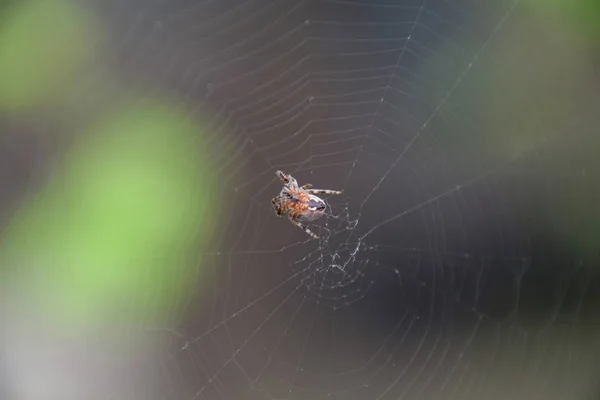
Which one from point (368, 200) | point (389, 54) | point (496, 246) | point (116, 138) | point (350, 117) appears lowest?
point (496, 246)

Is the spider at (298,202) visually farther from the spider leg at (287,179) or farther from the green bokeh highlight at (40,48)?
the green bokeh highlight at (40,48)

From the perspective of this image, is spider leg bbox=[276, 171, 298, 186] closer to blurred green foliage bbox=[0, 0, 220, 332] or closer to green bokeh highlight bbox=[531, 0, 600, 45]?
blurred green foliage bbox=[0, 0, 220, 332]

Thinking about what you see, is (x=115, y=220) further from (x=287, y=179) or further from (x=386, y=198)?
(x=386, y=198)

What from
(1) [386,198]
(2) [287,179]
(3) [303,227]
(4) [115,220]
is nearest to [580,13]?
(1) [386,198]

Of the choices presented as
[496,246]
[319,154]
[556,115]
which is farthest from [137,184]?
[556,115]

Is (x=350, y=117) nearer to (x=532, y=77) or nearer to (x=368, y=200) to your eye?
(x=368, y=200)

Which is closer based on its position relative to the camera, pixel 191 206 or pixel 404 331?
pixel 191 206

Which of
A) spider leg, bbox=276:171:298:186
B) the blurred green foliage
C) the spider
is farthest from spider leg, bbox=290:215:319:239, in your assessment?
the blurred green foliage
